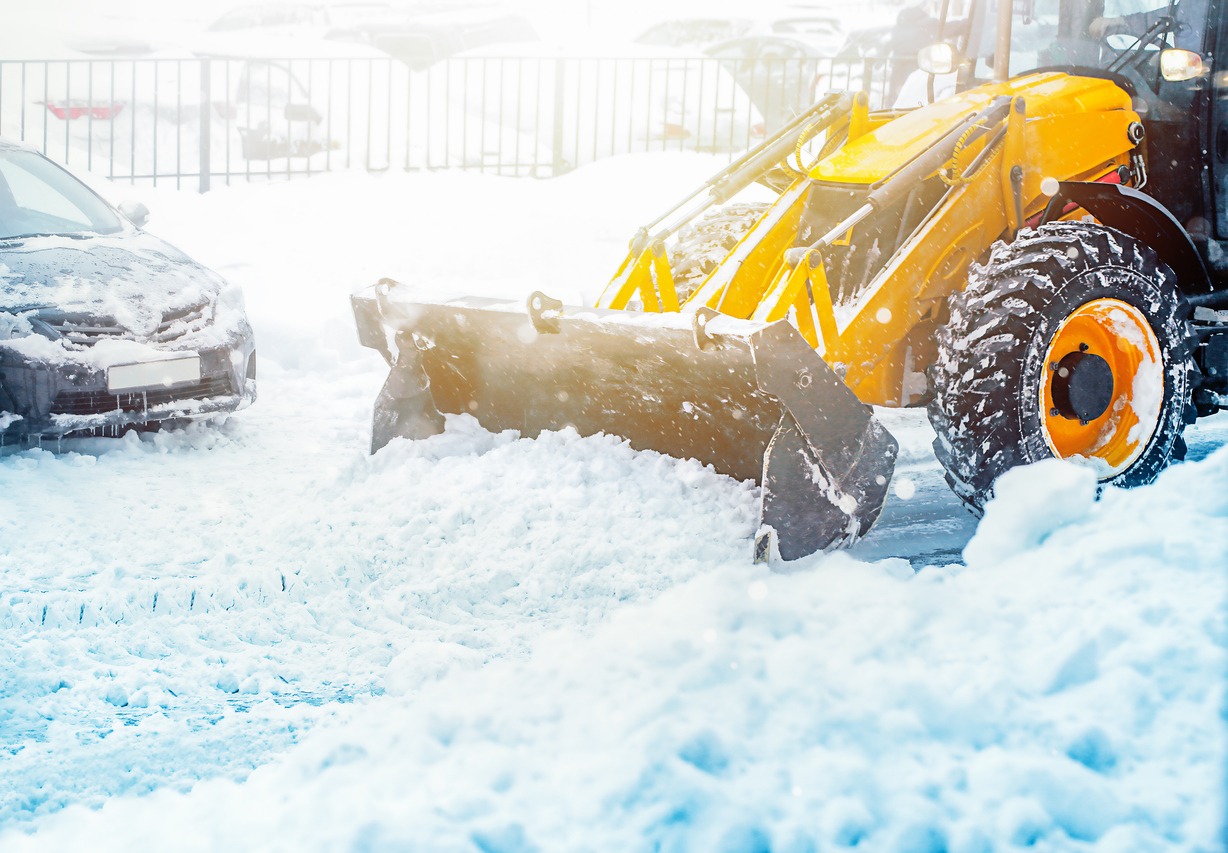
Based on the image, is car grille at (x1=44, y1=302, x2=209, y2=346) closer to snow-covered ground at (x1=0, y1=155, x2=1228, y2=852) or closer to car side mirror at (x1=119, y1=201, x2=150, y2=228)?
snow-covered ground at (x1=0, y1=155, x2=1228, y2=852)

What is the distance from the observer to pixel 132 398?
6.15 m

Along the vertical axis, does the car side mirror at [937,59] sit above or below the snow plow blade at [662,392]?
above

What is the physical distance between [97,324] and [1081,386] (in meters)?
4.59

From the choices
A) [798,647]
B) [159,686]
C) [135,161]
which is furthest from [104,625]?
[135,161]

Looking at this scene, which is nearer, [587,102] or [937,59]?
[937,59]

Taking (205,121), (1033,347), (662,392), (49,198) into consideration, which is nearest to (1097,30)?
(1033,347)

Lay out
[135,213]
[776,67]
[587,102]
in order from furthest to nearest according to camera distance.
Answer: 1. [776,67]
2. [587,102]
3. [135,213]

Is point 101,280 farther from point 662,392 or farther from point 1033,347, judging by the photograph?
point 1033,347

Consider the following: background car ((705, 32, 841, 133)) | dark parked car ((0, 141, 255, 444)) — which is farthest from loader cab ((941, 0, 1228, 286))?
background car ((705, 32, 841, 133))

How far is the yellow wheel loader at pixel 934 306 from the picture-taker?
15.0 ft

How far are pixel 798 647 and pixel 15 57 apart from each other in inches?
463

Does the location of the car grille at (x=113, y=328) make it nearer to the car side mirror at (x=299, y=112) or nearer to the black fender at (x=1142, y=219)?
the black fender at (x=1142, y=219)

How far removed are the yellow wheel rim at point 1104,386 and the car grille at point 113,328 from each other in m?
4.26

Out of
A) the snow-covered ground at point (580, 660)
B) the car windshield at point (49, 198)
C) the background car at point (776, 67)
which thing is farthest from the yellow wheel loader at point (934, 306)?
the background car at point (776, 67)
